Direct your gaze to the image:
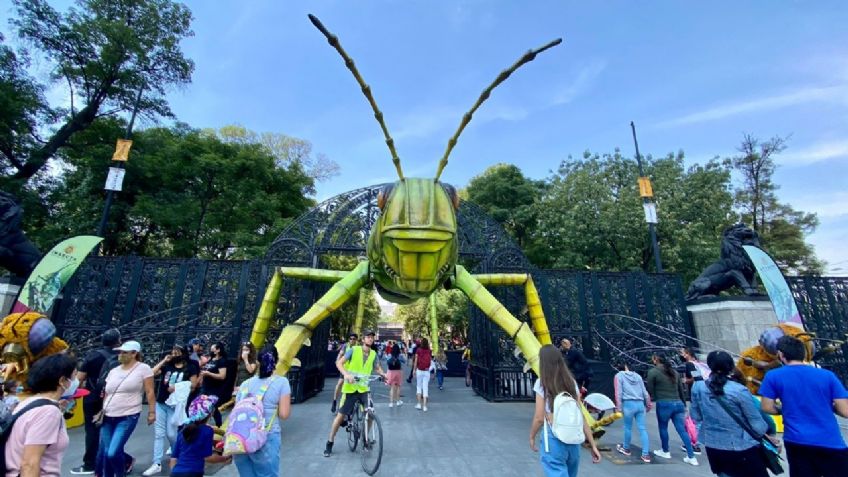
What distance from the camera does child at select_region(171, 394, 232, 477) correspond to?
279 cm

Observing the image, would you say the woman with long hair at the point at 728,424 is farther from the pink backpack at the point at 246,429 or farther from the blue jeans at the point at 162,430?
the blue jeans at the point at 162,430

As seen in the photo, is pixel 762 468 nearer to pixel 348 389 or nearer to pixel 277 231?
pixel 348 389

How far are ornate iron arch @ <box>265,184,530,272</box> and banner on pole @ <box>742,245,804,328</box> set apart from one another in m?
5.12

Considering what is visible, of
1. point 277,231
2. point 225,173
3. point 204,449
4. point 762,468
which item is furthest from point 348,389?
point 225,173

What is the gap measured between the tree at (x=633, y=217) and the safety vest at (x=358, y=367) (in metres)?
14.7

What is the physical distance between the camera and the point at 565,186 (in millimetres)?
20172

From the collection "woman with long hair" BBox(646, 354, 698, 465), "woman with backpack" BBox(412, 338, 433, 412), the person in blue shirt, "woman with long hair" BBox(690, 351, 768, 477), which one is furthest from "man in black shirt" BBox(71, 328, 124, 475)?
"woman with long hair" BBox(646, 354, 698, 465)

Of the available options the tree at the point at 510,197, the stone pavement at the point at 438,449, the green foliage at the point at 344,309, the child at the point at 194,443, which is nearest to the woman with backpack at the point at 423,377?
the stone pavement at the point at 438,449

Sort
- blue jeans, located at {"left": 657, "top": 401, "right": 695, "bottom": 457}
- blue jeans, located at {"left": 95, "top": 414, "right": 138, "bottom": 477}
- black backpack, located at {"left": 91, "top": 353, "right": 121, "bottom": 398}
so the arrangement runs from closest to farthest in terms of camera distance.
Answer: blue jeans, located at {"left": 95, "top": 414, "right": 138, "bottom": 477} → black backpack, located at {"left": 91, "top": 353, "right": 121, "bottom": 398} → blue jeans, located at {"left": 657, "top": 401, "right": 695, "bottom": 457}

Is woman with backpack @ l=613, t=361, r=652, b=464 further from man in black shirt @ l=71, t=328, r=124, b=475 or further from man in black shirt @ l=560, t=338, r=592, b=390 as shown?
man in black shirt @ l=71, t=328, r=124, b=475

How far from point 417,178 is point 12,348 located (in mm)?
3594

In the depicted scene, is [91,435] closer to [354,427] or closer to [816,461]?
[354,427]

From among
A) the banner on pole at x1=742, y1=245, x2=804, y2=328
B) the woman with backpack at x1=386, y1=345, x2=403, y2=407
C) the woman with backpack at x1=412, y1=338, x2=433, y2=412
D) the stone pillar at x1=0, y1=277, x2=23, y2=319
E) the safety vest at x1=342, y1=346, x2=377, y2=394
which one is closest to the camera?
the safety vest at x1=342, y1=346, x2=377, y2=394

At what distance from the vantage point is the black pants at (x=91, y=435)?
441 centimetres
